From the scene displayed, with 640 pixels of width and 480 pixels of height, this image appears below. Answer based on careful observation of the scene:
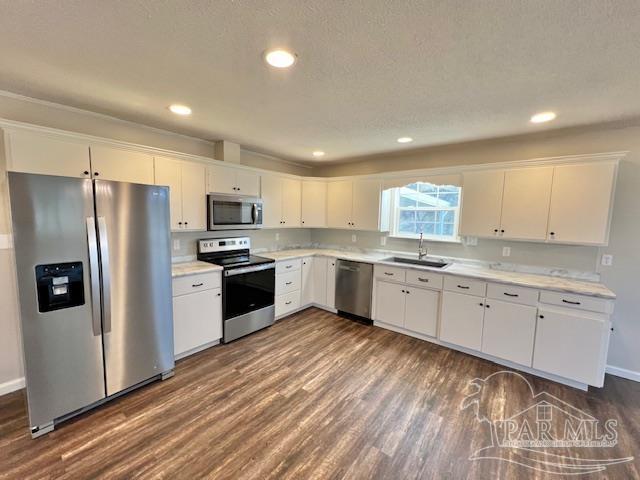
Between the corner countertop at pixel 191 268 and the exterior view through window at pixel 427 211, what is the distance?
2767mm

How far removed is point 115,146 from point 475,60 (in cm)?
297

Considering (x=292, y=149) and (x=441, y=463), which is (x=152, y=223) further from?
(x=441, y=463)

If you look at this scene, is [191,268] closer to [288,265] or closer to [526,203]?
[288,265]

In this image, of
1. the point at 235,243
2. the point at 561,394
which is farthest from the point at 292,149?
the point at 561,394

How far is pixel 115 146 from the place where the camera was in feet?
8.26

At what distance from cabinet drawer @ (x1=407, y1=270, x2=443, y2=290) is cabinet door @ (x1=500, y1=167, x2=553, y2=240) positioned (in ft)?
2.89

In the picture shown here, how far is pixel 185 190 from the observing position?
10.0 ft

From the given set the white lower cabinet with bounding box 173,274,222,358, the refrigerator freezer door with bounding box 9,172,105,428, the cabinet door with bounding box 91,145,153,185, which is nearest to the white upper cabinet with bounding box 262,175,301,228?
the white lower cabinet with bounding box 173,274,222,358

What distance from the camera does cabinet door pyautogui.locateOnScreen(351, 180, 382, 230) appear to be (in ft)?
13.5

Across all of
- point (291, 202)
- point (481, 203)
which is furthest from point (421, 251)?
point (291, 202)

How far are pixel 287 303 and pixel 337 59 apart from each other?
3.18m

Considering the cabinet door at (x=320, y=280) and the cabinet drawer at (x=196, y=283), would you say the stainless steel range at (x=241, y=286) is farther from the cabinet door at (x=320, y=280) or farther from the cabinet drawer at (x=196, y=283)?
the cabinet door at (x=320, y=280)

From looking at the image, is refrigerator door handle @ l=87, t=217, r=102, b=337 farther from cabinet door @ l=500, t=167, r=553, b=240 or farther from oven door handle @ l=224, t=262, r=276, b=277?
cabinet door @ l=500, t=167, r=553, b=240

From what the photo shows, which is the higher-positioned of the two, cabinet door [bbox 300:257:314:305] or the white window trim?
the white window trim
